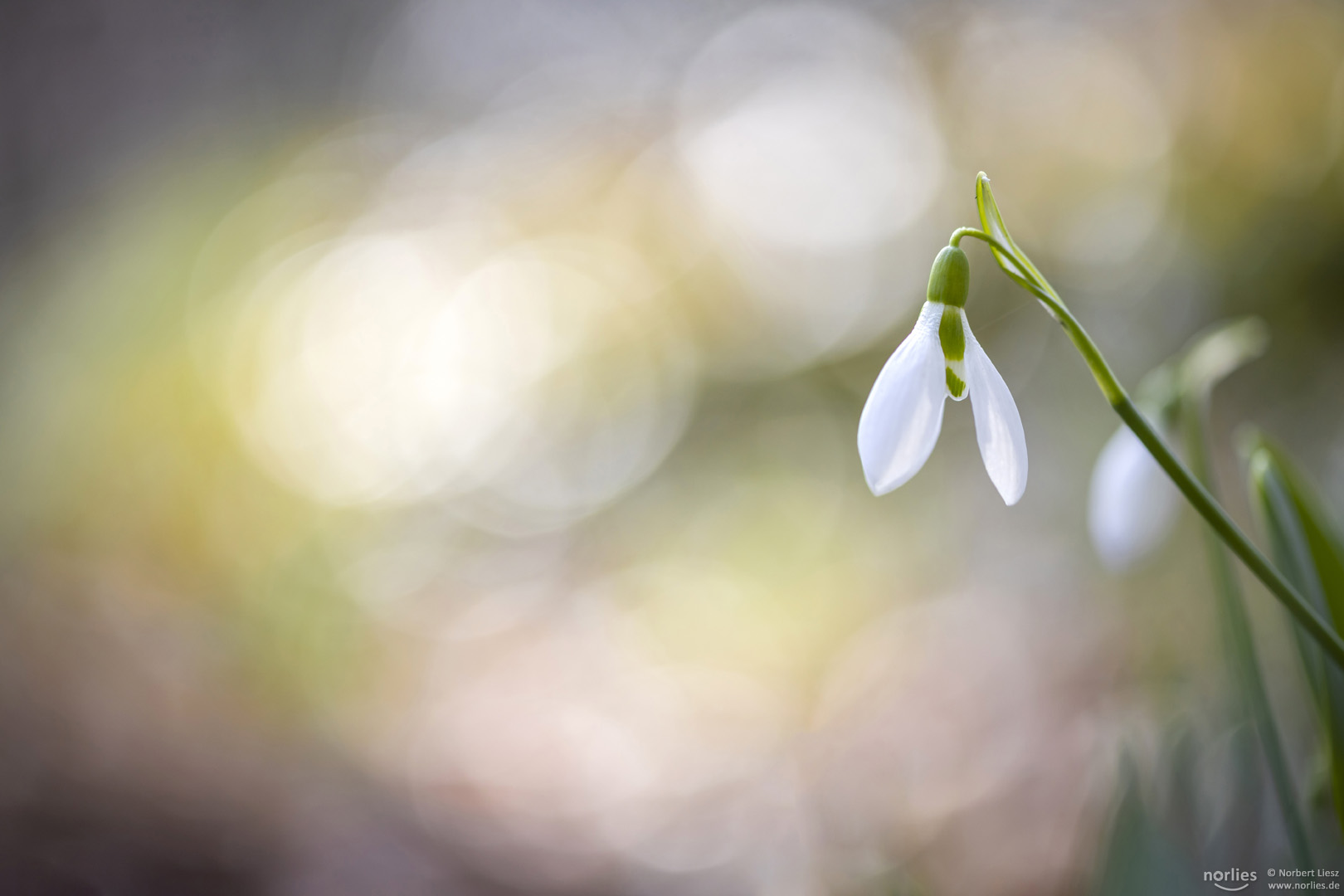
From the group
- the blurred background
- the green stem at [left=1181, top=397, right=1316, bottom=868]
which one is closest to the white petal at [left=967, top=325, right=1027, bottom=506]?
the green stem at [left=1181, top=397, right=1316, bottom=868]

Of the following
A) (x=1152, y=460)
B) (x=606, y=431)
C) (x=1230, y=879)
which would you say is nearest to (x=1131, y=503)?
(x=1152, y=460)

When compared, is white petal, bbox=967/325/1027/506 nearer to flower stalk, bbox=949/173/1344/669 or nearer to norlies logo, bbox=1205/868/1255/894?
flower stalk, bbox=949/173/1344/669

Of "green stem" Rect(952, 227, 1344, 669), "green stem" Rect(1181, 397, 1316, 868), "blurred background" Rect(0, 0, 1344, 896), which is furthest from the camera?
"blurred background" Rect(0, 0, 1344, 896)

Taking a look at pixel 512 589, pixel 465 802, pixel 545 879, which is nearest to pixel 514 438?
pixel 512 589

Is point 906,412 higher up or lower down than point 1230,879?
higher up

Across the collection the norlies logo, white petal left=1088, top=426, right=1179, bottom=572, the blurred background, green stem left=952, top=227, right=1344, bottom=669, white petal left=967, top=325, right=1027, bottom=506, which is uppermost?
the blurred background

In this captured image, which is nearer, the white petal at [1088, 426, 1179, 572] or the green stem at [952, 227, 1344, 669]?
the green stem at [952, 227, 1344, 669]

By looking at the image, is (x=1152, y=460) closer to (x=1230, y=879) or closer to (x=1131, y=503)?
(x=1131, y=503)
